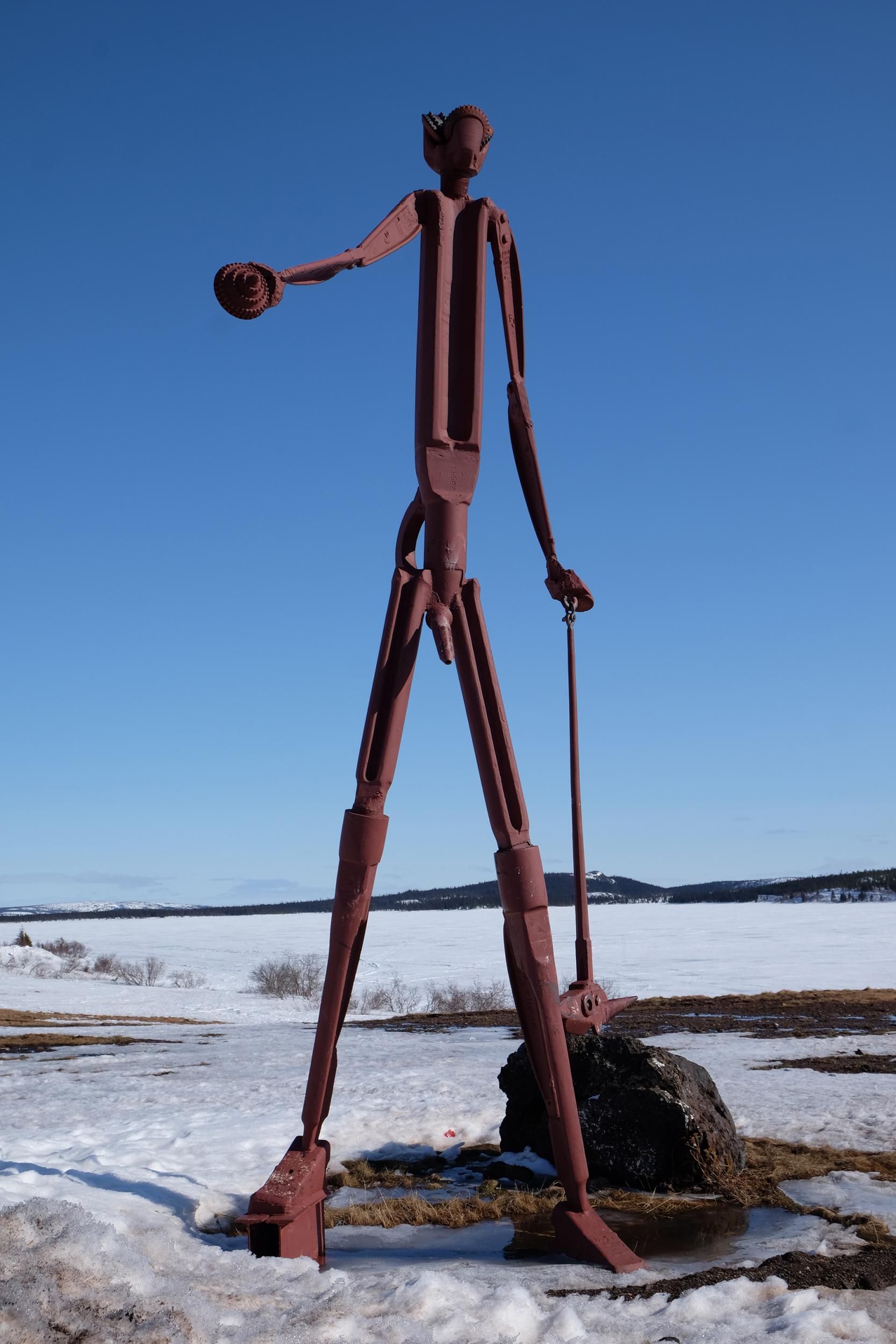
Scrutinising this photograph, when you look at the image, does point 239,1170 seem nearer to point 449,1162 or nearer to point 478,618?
point 449,1162

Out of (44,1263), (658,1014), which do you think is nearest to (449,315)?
(44,1263)

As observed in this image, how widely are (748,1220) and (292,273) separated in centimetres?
632

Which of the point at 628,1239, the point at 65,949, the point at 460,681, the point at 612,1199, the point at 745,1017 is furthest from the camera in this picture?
the point at 65,949

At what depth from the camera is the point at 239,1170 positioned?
7430 millimetres

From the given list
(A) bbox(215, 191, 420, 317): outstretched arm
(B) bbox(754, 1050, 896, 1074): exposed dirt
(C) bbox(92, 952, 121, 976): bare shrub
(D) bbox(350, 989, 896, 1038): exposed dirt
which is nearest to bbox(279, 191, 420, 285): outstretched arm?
(A) bbox(215, 191, 420, 317): outstretched arm

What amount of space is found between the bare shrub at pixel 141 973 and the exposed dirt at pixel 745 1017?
2054 centimetres

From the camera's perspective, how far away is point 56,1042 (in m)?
18.8

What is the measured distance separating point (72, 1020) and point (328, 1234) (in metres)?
21.4

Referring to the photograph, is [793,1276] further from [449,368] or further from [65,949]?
[65,949]

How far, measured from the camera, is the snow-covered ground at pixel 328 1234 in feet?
13.4

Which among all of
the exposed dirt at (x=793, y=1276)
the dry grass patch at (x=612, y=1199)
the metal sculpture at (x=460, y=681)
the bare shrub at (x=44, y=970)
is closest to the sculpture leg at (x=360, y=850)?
the metal sculpture at (x=460, y=681)

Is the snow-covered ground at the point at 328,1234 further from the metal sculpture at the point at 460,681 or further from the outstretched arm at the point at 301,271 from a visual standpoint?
the outstretched arm at the point at 301,271

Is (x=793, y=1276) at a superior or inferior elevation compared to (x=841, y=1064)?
superior

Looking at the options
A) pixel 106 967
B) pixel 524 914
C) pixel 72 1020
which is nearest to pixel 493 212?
pixel 524 914
